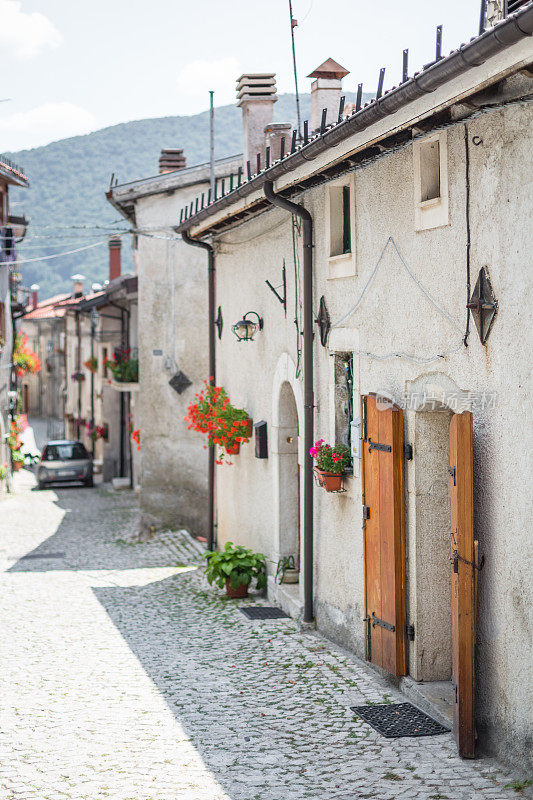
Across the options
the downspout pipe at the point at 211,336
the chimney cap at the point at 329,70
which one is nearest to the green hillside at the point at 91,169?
the downspout pipe at the point at 211,336

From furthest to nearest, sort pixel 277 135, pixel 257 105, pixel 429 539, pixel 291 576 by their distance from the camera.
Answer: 1. pixel 257 105
2. pixel 277 135
3. pixel 291 576
4. pixel 429 539

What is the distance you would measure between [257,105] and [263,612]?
697 cm

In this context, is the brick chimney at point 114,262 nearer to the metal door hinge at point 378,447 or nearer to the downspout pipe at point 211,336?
the downspout pipe at point 211,336

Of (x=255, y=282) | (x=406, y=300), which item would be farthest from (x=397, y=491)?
(x=255, y=282)

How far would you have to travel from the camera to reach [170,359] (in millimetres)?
19234

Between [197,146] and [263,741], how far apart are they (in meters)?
136

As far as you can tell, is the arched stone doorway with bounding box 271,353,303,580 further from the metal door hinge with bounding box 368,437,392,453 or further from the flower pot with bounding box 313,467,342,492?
the metal door hinge with bounding box 368,437,392,453

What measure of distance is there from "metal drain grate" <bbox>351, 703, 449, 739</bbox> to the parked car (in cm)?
2260

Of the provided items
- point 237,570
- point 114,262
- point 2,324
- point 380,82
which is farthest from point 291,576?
point 114,262

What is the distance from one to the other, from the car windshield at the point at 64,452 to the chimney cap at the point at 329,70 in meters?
20.8

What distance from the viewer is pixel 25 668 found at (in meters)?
9.11

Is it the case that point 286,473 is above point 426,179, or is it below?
below

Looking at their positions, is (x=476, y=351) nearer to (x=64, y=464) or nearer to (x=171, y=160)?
(x=171, y=160)

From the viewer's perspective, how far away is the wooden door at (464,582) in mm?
6254
